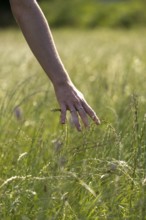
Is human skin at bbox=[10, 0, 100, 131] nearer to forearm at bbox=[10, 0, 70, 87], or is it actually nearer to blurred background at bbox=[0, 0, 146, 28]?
forearm at bbox=[10, 0, 70, 87]

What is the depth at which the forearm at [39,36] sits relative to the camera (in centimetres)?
274

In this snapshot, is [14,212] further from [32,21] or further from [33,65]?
[33,65]

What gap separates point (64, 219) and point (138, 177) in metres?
0.37

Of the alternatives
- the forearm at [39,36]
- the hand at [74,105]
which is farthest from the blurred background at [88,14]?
the hand at [74,105]

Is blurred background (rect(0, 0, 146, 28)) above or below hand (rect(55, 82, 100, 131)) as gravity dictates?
below

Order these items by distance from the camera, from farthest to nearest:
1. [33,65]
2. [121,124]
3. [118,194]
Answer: [33,65] → [121,124] → [118,194]

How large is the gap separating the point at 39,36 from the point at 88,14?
36.8 meters

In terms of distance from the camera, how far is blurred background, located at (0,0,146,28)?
118 feet

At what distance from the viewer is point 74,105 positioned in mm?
2627

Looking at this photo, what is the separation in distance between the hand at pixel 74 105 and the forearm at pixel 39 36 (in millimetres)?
76

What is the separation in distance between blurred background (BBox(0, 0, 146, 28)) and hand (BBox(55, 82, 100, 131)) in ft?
104

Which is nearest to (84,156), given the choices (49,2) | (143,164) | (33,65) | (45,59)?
(143,164)

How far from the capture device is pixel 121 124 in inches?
149

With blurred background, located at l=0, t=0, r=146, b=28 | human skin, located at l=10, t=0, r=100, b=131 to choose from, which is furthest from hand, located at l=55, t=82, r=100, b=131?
blurred background, located at l=0, t=0, r=146, b=28
